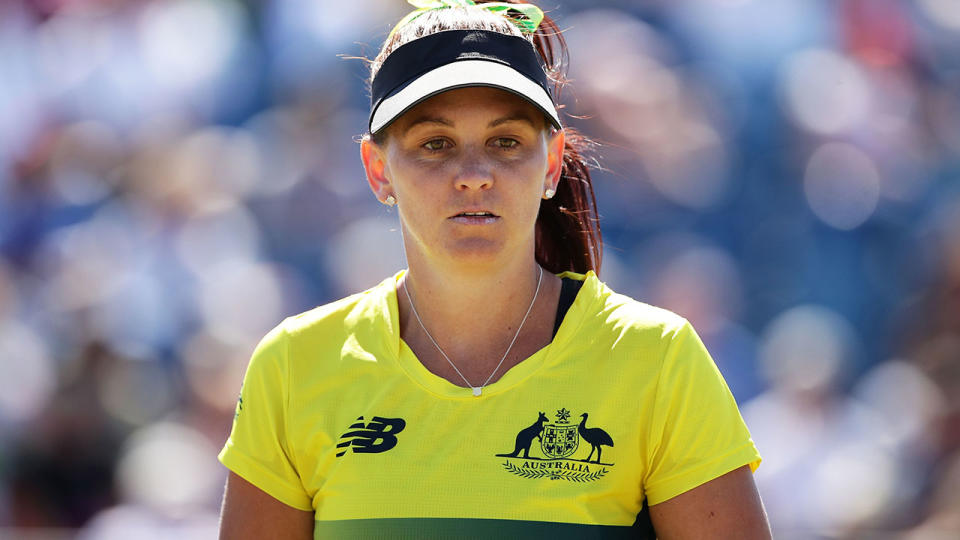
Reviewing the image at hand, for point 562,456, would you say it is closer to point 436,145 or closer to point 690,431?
point 690,431

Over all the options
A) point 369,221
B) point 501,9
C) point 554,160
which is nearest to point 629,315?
point 554,160

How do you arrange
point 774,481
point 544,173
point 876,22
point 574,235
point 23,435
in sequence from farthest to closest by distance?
1. point 876,22
2. point 23,435
3. point 774,481
4. point 574,235
5. point 544,173

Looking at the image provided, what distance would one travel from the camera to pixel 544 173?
1737mm

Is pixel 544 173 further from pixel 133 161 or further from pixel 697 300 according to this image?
pixel 133 161

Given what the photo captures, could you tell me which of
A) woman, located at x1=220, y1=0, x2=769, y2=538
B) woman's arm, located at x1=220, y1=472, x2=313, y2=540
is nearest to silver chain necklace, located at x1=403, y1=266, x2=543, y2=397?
woman, located at x1=220, y1=0, x2=769, y2=538

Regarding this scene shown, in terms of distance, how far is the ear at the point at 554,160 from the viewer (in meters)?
1.82

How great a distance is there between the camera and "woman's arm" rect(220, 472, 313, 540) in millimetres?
1718

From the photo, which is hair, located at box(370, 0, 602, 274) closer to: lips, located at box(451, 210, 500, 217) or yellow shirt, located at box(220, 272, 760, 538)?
yellow shirt, located at box(220, 272, 760, 538)

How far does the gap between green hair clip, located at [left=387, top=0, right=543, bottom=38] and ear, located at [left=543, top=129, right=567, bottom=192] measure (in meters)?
0.21

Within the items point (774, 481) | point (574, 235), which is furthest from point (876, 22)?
point (574, 235)

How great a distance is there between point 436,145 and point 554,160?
248mm

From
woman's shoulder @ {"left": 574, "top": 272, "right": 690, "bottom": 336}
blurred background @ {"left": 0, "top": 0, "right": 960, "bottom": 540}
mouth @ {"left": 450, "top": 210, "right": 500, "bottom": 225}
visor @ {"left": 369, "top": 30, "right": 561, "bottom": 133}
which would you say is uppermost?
blurred background @ {"left": 0, "top": 0, "right": 960, "bottom": 540}

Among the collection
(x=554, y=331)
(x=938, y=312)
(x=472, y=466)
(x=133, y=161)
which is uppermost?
(x=133, y=161)

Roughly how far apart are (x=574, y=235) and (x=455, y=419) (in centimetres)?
51
